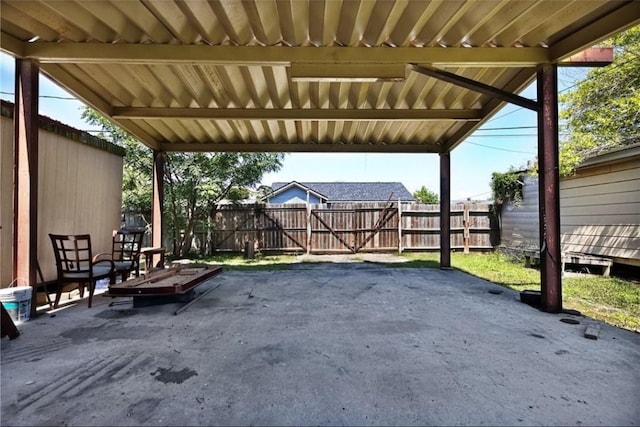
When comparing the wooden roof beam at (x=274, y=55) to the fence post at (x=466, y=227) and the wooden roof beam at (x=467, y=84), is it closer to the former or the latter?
the wooden roof beam at (x=467, y=84)

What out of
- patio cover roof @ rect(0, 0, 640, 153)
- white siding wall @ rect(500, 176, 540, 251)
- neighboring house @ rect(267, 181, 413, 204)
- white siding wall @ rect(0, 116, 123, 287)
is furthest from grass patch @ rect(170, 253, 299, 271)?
neighboring house @ rect(267, 181, 413, 204)

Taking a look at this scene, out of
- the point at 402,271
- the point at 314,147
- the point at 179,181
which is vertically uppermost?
the point at 314,147

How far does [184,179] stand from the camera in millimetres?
8367

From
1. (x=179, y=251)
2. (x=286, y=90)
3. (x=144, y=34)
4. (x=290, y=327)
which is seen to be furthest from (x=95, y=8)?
(x=179, y=251)

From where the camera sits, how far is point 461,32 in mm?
3256

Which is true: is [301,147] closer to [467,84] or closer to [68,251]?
[467,84]

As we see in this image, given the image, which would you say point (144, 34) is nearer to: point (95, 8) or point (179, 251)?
point (95, 8)

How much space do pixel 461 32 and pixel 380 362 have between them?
3355mm

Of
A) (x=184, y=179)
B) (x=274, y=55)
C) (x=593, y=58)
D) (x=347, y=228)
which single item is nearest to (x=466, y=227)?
(x=347, y=228)

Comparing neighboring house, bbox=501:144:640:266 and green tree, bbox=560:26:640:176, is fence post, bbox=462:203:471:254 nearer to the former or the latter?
neighboring house, bbox=501:144:640:266

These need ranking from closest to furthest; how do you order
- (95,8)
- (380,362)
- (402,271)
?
(380,362) → (95,8) → (402,271)

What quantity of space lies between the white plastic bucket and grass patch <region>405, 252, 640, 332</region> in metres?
5.99

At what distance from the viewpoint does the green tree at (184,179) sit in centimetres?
815

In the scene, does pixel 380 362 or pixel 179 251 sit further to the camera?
pixel 179 251
